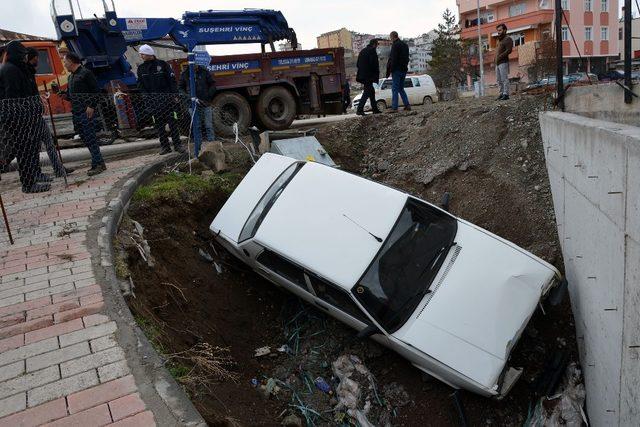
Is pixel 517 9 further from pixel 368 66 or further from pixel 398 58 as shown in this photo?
pixel 398 58

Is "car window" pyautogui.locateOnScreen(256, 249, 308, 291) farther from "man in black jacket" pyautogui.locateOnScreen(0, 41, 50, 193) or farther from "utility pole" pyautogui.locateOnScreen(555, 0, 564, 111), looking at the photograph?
"utility pole" pyautogui.locateOnScreen(555, 0, 564, 111)

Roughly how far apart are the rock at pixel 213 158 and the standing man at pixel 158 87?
3.25 ft

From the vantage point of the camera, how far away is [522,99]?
28.6 ft

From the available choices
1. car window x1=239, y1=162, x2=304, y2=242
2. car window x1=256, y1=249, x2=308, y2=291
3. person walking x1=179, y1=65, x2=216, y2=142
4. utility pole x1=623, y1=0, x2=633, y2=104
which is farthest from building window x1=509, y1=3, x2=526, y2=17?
car window x1=256, y1=249, x2=308, y2=291

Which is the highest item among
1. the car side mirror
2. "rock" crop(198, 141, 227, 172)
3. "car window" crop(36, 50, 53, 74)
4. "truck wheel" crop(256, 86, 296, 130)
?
"car window" crop(36, 50, 53, 74)

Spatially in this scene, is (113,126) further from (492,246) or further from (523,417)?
(523,417)

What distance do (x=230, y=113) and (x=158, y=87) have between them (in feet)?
Result: 7.12

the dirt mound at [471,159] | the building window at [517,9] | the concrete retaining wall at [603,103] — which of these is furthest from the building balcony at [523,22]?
the concrete retaining wall at [603,103]

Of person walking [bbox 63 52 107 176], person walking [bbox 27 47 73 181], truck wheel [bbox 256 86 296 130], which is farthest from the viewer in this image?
truck wheel [bbox 256 86 296 130]

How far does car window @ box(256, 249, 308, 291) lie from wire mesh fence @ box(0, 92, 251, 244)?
3.29m

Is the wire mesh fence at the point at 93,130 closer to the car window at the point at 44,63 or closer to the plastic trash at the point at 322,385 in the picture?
the car window at the point at 44,63

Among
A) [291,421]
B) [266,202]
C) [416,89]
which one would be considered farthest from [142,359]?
[416,89]

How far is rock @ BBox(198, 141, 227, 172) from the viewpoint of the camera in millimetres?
8180

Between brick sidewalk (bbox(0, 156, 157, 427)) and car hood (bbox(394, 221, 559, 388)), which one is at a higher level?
brick sidewalk (bbox(0, 156, 157, 427))
